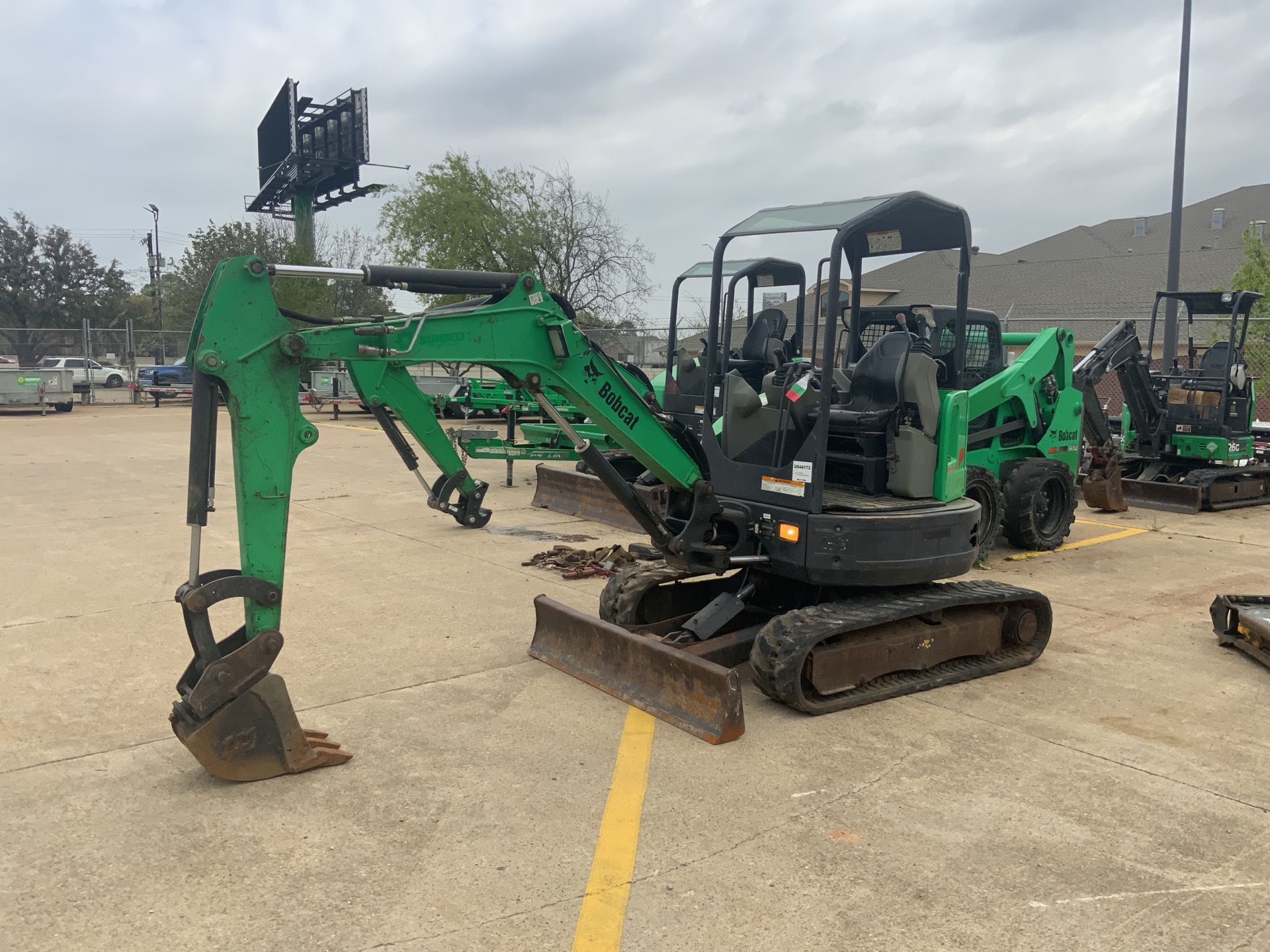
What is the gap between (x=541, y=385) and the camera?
5391mm

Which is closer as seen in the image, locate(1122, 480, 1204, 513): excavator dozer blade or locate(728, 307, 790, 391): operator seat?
locate(728, 307, 790, 391): operator seat

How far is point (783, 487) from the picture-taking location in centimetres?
577

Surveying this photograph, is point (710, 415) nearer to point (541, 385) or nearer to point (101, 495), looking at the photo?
point (541, 385)

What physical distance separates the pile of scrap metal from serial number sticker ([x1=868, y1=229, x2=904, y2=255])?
3358 millimetres

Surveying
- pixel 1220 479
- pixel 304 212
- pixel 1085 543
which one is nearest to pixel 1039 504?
pixel 1085 543

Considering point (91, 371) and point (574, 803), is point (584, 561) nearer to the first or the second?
point (574, 803)

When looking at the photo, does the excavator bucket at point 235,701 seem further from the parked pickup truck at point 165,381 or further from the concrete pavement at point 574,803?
the parked pickup truck at point 165,381

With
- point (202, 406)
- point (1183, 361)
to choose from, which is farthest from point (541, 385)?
point (1183, 361)

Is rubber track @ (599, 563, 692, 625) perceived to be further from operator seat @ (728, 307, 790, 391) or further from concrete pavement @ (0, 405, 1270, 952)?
operator seat @ (728, 307, 790, 391)

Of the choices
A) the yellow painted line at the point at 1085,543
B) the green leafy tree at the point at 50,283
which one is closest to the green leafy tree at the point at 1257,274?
the yellow painted line at the point at 1085,543

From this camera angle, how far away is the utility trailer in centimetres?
2780

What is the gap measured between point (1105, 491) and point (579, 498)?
6.70m

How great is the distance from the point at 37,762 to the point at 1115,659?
6.40 meters

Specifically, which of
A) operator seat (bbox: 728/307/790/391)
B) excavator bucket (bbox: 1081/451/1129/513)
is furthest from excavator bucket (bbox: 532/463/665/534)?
excavator bucket (bbox: 1081/451/1129/513)
